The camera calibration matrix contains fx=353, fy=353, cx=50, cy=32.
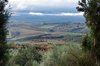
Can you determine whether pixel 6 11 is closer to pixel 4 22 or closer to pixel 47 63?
pixel 4 22

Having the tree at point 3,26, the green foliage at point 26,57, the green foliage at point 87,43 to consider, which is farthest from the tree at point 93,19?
the green foliage at point 26,57

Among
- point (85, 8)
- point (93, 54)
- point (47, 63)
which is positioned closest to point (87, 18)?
point (85, 8)

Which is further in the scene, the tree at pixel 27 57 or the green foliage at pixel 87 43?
the tree at pixel 27 57

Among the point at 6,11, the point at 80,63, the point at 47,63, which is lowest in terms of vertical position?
the point at 47,63

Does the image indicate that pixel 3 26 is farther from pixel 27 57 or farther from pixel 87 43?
pixel 27 57

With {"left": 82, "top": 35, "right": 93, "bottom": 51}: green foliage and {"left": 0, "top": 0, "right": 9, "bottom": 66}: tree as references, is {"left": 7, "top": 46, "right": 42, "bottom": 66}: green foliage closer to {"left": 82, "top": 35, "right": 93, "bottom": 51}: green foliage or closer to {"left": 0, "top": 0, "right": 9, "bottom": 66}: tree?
{"left": 82, "top": 35, "right": 93, "bottom": 51}: green foliage

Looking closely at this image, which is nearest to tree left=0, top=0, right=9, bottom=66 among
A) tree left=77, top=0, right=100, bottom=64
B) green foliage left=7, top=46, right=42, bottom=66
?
tree left=77, top=0, right=100, bottom=64

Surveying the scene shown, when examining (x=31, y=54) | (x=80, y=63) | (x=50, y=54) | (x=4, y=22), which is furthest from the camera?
(x=31, y=54)

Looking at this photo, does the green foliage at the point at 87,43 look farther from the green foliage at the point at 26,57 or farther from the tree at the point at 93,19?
the green foliage at the point at 26,57
